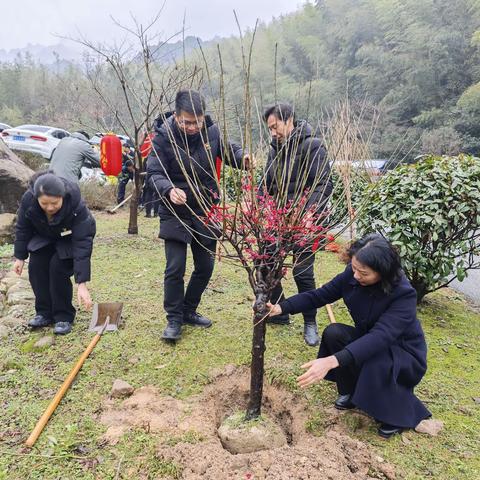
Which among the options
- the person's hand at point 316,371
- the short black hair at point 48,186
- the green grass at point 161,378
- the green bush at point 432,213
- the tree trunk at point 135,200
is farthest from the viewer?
the tree trunk at point 135,200

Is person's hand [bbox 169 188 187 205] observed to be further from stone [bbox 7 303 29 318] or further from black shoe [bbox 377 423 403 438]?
stone [bbox 7 303 29 318]

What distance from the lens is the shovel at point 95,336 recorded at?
2.16 metres

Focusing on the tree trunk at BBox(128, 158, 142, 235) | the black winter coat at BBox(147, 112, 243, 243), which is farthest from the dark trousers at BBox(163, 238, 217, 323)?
the tree trunk at BBox(128, 158, 142, 235)

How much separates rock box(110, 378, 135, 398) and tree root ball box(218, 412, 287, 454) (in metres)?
0.61

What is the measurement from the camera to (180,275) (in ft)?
9.45

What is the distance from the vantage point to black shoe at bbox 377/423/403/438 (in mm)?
2145

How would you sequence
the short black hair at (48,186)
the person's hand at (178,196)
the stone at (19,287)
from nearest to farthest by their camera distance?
the person's hand at (178,196) < the short black hair at (48,186) < the stone at (19,287)

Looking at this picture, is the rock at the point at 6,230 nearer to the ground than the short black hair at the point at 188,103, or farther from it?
nearer to the ground

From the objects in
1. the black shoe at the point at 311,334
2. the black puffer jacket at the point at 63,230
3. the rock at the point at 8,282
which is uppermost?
the black puffer jacket at the point at 63,230

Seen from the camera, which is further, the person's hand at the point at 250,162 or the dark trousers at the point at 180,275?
the dark trousers at the point at 180,275

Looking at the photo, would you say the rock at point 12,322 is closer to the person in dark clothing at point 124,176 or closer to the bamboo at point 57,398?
the bamboo at point 57,398

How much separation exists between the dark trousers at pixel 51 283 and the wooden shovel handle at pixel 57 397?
0.41m

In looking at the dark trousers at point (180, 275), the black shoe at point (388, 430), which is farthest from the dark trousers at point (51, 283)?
the black shoe at point (388, 430)

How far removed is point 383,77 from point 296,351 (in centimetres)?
2273
